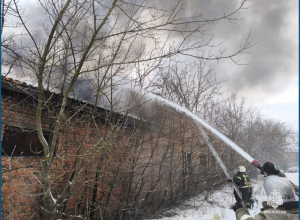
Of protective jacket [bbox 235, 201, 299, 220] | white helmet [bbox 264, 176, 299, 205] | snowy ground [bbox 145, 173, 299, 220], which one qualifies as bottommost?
snowy ground [bbox 145, 173, 299, 220]

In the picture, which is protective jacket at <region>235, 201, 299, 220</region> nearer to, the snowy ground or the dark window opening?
the dark window opening

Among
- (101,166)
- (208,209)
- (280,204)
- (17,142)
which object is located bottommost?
(208,209)

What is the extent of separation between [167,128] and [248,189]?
364 cm

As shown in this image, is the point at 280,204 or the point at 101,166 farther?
the point at 101,166

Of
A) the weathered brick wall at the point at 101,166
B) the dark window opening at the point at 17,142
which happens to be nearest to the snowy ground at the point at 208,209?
the weathered brick wall at the point at 101,166

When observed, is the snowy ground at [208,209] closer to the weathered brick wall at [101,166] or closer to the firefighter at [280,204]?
the weathered brick wall at [101,166]

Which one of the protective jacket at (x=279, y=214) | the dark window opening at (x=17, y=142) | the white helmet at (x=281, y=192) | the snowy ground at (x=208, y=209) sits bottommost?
the snowy ground at (x=208, y=209)

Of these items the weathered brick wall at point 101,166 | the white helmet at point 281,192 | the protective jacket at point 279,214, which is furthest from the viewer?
the weathered brick wall at point 101,166

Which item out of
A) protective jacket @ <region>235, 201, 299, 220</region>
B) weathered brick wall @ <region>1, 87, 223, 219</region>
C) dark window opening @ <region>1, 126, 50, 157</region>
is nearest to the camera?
protective jacket @ <region>235, 201, 299, 220</region>

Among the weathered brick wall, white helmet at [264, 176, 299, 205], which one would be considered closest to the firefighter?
white helmet at [264, 176, 299, 205]

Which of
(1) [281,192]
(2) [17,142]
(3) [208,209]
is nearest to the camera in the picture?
(1) [281,192]

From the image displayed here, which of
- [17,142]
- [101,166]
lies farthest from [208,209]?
[17,142]

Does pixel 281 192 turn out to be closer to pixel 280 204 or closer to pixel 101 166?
pixel 280 204

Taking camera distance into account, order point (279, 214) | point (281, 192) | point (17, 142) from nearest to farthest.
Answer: point (279, 214)
point (281, 192)
point (17, 142)
